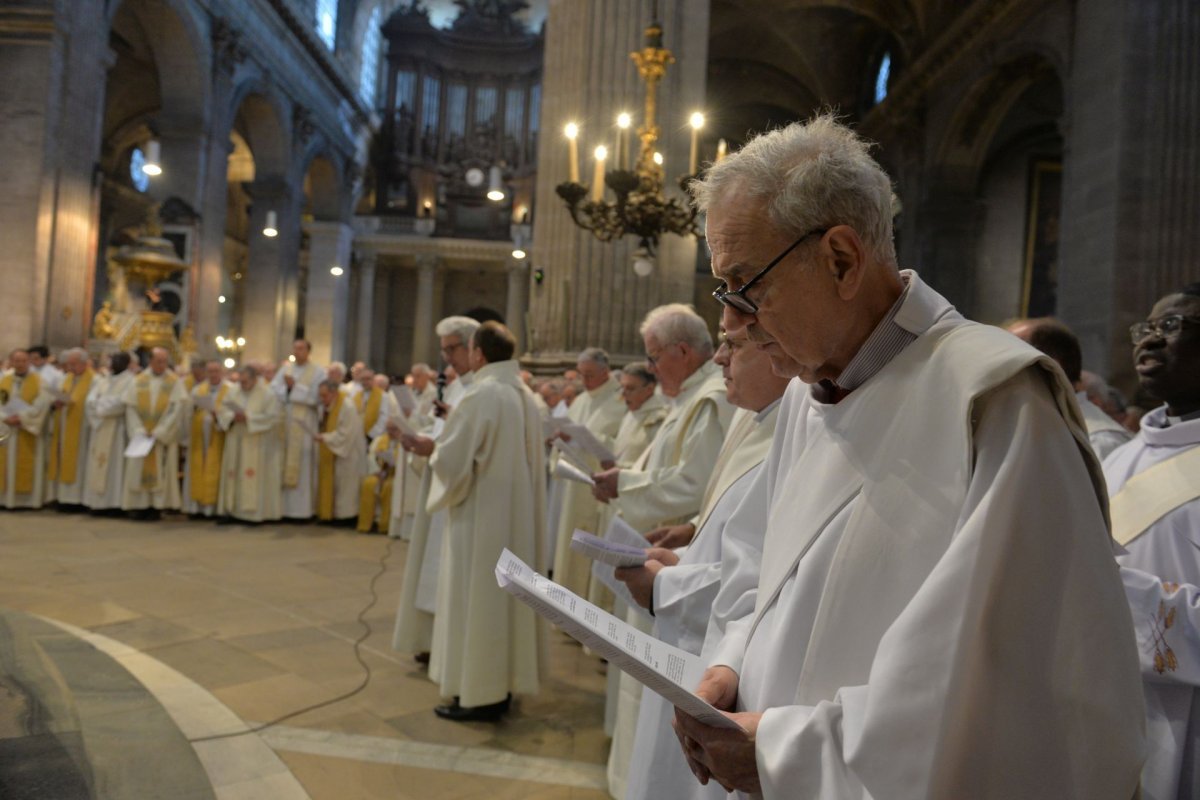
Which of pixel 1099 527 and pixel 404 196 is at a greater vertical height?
pixel 404 196

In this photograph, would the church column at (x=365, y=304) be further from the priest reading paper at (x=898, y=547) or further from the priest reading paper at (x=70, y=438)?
the priest reading paper at (x=898, y=547)

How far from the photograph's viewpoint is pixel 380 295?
1282 inches

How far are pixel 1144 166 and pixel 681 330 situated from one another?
29.8 feet

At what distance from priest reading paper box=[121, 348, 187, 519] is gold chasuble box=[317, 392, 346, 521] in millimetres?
1552

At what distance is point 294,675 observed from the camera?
168 inches

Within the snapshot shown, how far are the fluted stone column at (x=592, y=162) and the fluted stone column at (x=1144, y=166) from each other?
16.7 feet

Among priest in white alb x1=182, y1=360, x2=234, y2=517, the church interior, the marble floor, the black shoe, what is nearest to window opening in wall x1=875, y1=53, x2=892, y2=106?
the church interior

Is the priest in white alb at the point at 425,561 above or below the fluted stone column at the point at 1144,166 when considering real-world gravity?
below

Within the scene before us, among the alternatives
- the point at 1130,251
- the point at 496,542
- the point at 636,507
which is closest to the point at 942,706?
the point at 636,507

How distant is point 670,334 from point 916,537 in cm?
238

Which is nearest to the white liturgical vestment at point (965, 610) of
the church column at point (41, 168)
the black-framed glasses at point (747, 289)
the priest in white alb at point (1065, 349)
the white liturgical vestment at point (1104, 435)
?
the black-framed glasses at point (747, 289)

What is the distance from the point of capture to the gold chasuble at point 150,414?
368 inches

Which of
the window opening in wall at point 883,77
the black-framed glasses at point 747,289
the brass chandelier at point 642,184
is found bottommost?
the black-framed glasses at point 747,289

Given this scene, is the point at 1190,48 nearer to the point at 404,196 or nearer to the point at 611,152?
the point at 611,152
